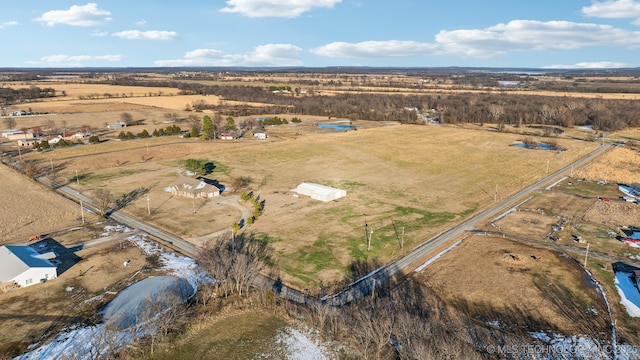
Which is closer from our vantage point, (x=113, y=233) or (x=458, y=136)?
(x=113, y=233)

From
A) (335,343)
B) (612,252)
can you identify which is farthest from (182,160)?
(612,252)

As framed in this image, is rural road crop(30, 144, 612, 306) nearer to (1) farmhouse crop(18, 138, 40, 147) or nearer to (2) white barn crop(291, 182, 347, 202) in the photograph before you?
(2) white barn crop(291, 182, 347, 202)

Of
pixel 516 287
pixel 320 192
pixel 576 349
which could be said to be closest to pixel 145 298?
pixel 320 192

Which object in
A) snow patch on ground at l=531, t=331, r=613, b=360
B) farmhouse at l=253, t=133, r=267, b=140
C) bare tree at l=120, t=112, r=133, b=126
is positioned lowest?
snow patch on ground at l=531, t=331, r=613, b=360

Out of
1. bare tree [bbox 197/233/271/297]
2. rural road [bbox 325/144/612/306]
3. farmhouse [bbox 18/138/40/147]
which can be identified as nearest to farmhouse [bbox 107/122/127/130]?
farmhouse [bbox 18/138/40/147]

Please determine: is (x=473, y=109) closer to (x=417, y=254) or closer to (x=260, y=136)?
(x=260, y=136)

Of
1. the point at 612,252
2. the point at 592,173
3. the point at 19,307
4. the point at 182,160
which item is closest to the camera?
the point at 19,307

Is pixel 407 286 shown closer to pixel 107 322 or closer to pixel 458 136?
pixel 107 322
